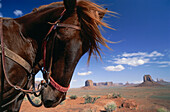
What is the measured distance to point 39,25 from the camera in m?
1.99

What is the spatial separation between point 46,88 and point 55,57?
0.51 metres

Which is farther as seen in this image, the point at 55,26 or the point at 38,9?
the point at 38,9

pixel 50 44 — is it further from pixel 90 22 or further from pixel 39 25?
pixel 90 22

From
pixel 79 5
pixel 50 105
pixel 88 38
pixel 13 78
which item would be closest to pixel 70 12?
Result: pixel 79 5

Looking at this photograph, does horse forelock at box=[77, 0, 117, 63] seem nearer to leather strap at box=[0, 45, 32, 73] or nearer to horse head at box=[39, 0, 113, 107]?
horse head at box=[39, 0, 113, 107]

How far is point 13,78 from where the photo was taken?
169cm

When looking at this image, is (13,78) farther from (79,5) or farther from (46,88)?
(79,5)

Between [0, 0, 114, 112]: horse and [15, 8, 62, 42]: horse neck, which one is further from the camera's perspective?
[15, 8, 62, 42]: horse neck

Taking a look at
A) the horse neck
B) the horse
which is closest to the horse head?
the horse

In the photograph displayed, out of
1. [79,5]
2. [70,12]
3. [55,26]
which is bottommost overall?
[55,26]

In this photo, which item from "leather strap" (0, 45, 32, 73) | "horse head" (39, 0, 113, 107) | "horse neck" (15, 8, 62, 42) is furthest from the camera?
"horse neck" (15, 8, 62, 42)

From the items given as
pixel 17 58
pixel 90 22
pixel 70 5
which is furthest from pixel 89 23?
pixel 17 58

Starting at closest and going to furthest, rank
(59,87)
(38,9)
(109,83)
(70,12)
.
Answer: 1. (59,87)
2. (70,12)
3. (38,9)
4. (109,83)

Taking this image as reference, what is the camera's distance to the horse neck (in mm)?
1965
